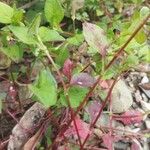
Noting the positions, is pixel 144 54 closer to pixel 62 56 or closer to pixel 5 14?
pixel 62 56

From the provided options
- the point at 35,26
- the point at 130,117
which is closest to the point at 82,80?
the point at 35,26

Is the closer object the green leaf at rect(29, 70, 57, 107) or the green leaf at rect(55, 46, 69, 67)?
the green leaf at rect(29, 70, 57, 107)

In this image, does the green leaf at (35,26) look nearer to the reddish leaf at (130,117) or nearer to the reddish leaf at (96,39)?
the reddish leaf at (96,39)

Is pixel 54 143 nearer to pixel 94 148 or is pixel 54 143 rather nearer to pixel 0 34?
pixel 94 148

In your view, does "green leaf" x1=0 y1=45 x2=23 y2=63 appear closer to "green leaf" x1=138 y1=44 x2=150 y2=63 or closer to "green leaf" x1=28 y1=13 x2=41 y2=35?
"green leaf" x1=28 y1=13 x2=41 y2=35

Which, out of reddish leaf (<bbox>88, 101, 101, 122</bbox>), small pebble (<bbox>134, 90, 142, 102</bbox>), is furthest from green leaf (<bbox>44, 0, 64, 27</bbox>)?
small pebble (<bbox>134, 90, 142, 102</bbox>)
